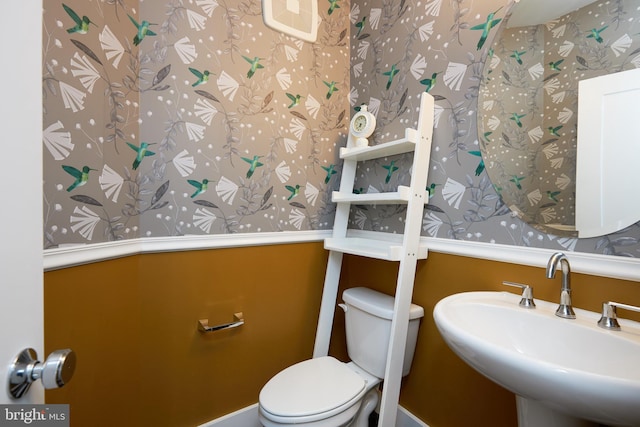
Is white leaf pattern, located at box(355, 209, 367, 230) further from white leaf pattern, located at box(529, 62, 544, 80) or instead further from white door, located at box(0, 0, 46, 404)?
white door, located at box(0, 0, 46, 404)

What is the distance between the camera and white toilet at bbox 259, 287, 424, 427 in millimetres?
997

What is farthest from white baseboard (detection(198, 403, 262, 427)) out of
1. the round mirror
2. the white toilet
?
the round mirror

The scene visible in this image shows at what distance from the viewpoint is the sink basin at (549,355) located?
49 cm

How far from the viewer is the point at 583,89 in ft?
2.86

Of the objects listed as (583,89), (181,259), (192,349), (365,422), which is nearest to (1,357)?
(181,259)

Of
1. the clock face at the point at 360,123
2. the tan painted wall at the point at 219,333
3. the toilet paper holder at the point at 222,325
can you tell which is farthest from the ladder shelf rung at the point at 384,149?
the toilet paper holder at the point at 222,325

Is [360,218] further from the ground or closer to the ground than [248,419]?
further from the ground

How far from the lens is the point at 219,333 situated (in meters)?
1.31

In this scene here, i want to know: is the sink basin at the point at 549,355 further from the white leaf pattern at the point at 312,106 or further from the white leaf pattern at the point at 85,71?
the white leaf pattern at the point at 85,71

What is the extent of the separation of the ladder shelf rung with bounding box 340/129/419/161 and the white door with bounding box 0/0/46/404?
110cm

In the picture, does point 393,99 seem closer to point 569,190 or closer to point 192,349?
point 569,190

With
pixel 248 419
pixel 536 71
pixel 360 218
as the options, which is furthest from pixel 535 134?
pixel 248 419

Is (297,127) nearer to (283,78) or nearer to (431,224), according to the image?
(283,78)

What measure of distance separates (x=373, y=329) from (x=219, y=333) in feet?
2.35
